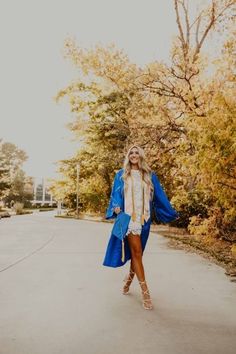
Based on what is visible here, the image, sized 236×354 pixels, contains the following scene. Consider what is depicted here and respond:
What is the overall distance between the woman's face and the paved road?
66.6 inches

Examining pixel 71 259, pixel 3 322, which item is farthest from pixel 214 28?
pixel 3 322

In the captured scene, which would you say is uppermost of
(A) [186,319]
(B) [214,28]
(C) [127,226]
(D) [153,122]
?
(B) [214,28]

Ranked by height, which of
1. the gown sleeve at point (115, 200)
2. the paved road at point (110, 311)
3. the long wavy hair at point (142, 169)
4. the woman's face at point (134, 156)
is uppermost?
the woman's face at point (134, 156)

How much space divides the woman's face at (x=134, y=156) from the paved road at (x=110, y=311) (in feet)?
5.55

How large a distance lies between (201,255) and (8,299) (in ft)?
18.7

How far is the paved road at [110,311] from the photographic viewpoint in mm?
3863

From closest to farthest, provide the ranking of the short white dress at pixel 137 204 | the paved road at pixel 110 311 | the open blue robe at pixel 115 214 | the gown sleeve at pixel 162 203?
the paved road at pixel 110 311, the short white dress at pixel 137 204, the open blue robe at pixel 115 214, the gown sleeve at pixel 162 203

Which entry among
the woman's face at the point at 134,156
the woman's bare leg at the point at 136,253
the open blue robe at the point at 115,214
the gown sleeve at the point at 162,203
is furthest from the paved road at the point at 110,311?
the woman's face at the point at 134,156

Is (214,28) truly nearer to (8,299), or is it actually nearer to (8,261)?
(8,261)

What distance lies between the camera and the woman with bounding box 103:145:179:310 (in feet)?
18.3

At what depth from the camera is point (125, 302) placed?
17.9 feet

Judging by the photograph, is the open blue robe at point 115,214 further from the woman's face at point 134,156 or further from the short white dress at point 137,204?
the woman's face at point 134,156

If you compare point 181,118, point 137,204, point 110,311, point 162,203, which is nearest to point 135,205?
point 137,204

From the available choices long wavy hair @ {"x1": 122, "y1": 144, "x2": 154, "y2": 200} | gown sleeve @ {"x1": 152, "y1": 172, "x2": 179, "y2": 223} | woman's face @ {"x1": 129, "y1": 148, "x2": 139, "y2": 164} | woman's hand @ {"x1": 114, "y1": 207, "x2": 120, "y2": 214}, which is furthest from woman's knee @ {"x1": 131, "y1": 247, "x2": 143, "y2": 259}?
woman's face @ {"x1": 129, "y1": 148, "x2": 139, "y2": 164}
